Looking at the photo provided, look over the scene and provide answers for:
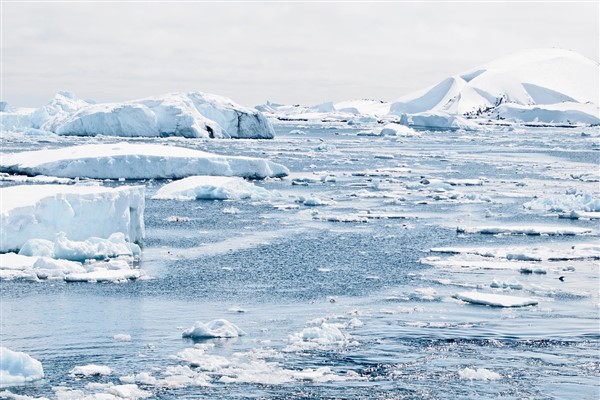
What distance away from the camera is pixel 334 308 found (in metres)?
10.9

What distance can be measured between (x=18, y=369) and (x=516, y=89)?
8927 centimetres

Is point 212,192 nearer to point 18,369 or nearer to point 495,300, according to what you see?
point 495,300

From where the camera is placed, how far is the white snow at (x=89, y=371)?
814 cm

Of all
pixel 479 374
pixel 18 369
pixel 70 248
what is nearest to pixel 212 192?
pixel 70 248

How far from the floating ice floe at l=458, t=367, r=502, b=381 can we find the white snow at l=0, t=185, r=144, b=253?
671 cm

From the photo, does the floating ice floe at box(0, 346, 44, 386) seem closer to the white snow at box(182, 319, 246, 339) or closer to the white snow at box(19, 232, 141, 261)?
the white snow at box(182, 319, 246, 339)

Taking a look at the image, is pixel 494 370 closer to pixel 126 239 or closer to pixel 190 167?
pixel 126 239

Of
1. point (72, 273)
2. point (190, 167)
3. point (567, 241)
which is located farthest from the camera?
point (190, 167)

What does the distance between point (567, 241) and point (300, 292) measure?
6.21m

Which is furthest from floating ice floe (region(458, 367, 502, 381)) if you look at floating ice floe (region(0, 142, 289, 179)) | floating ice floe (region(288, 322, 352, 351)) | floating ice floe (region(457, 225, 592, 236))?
floating ice floe (region(0, 142, 289, 179))

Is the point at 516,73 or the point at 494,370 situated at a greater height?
the point at 516,73

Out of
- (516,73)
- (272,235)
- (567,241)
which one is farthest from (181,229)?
(516,73)

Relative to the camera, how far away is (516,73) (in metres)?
95.9

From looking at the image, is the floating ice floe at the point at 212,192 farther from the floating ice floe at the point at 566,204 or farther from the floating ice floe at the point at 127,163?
the floating ice floe at the point at 566,204
